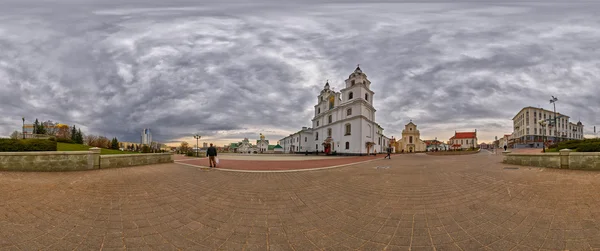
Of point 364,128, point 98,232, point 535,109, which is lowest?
point 98,232

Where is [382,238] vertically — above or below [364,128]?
below

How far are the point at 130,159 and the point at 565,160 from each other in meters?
21.4

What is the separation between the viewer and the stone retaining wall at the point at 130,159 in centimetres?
1141

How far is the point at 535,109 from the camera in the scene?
64750 mm

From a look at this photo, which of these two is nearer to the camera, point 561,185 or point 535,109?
point 561,185

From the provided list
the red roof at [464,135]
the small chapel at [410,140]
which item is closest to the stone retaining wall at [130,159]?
the small chapel at [410,140]

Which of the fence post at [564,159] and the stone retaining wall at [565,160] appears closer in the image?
the stone retaining wall at [565,160]

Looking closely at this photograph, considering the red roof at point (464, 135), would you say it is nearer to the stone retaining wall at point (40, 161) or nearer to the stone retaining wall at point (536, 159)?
the stone retaining wall at point (536, 159)

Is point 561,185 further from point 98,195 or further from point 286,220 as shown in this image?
point 98,195

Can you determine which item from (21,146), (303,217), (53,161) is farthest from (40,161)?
(303,217)

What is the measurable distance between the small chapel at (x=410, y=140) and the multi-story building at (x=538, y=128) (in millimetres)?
23800

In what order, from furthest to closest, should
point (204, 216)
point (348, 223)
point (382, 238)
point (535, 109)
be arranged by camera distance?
point (535, 109)
point (204, 216)
point (348, 223)
point (382, 238)

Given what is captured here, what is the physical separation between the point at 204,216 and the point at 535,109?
9267 cm

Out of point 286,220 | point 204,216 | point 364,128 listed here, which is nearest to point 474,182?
point 286,220
